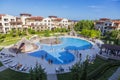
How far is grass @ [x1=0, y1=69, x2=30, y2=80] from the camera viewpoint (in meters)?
18.8

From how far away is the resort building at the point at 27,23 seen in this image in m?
50.9

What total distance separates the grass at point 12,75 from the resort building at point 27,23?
33878 mm

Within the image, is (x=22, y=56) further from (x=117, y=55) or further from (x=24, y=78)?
(x=117, y=55)

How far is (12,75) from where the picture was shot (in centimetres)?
1975

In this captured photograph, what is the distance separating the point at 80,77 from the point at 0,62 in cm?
1697

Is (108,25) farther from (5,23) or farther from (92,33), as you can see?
(5,23)

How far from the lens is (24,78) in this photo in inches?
744

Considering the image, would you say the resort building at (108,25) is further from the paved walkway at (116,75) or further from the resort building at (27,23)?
the paved walkway at (116,75)

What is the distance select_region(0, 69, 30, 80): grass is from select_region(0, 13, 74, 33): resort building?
3388cm

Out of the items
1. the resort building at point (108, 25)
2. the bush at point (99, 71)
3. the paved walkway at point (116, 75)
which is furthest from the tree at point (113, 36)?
the paved walkway at point (116, 75)

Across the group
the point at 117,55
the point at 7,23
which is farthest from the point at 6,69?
the point at 7,23

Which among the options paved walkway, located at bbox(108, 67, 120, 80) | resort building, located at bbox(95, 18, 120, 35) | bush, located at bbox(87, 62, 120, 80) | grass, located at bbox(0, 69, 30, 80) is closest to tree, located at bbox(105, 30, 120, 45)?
resort building, located at bbox(95, 18, 120, 35)

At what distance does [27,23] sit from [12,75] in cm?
3981

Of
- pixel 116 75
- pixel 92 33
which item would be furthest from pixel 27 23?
pixel 116 75
